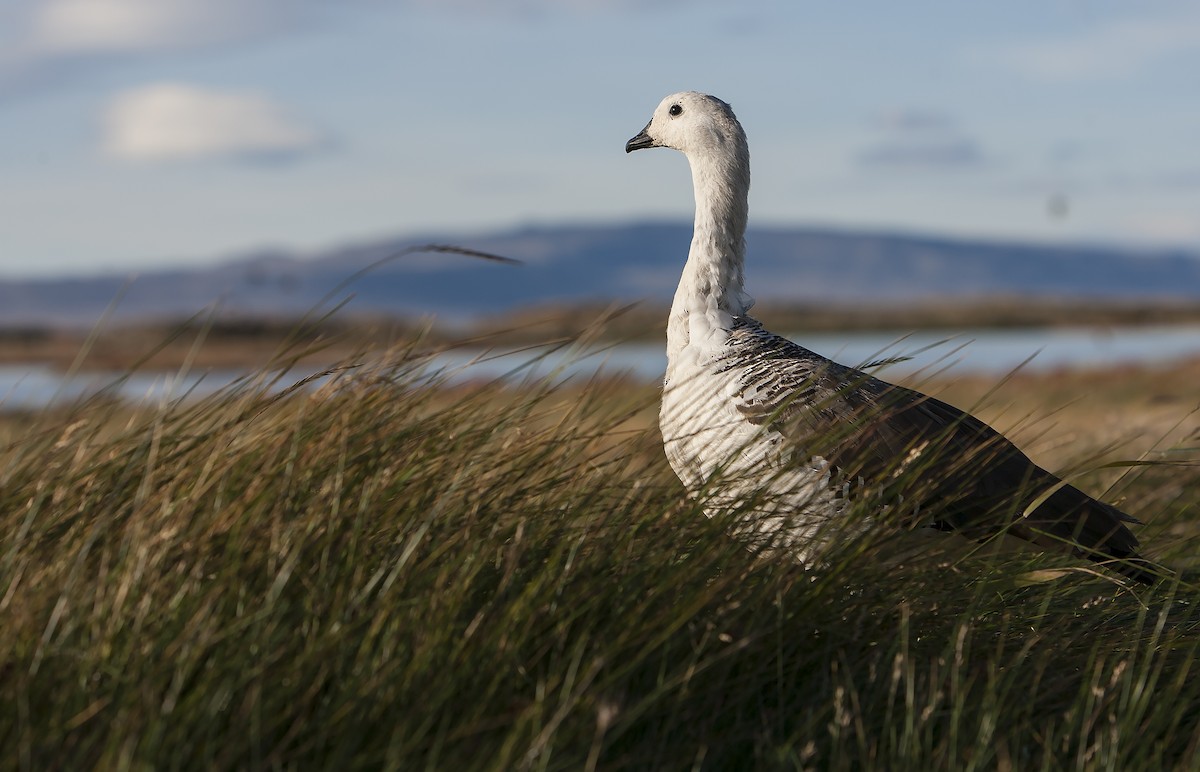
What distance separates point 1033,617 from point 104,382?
11.8 feet

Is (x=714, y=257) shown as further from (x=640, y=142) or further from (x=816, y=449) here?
(x=816, y=449)

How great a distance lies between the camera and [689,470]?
18.2ft

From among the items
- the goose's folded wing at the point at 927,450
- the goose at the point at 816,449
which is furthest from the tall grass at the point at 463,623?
the goose's folded wing at the point at 927,450

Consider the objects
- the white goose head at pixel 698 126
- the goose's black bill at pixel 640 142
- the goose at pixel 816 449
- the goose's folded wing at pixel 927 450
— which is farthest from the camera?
the goose's black bill at pixel 640 142

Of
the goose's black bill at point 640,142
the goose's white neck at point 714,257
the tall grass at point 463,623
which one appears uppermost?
the goose's black bill at point 640,142

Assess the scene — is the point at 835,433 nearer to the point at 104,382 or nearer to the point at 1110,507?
the point at 1110,507

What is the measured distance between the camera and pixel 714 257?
6.60 meters

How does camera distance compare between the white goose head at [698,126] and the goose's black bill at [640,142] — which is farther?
the goose's black bill at [640,142]

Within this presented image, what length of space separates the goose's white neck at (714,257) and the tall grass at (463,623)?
4.34 ft

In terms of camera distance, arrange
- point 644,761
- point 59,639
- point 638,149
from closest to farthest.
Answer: point 59,639 < point 644,761 < point 638,149

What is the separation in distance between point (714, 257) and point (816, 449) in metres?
1.89

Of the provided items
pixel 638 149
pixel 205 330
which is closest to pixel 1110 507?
pixel 638 149

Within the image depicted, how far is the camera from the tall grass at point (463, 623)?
373cm

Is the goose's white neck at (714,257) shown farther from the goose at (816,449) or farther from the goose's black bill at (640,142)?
the goose's black bill at (640,142)
